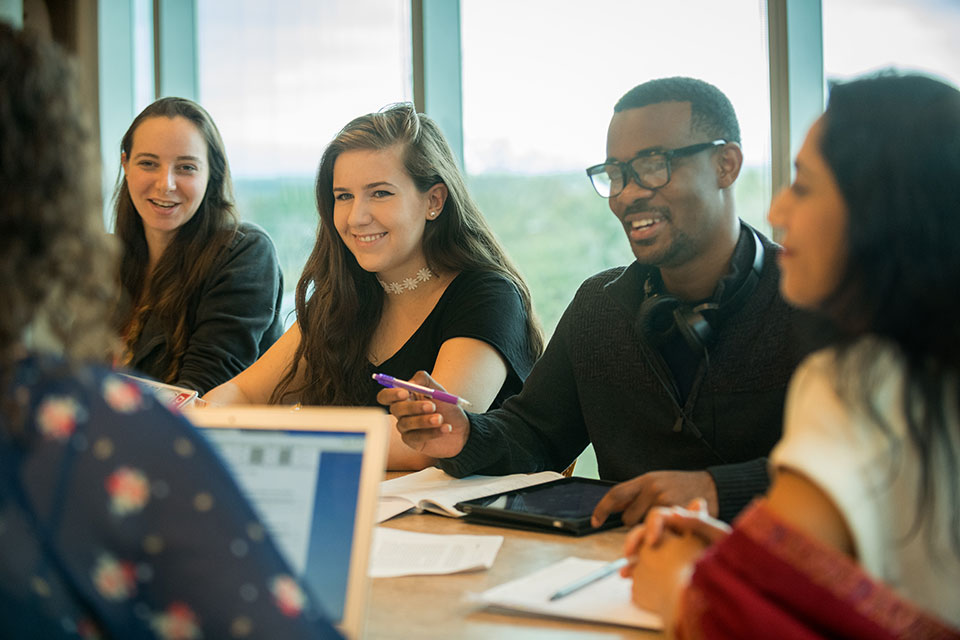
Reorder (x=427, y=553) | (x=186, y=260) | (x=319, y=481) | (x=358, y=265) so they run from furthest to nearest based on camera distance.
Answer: (x=186, y=260)
(x=358, y=265)
(x=427, y=553)
(x=319, y=481)

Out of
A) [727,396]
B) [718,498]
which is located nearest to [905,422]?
[718,498]

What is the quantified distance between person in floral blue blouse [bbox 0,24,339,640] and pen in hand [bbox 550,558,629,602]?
1.50ft

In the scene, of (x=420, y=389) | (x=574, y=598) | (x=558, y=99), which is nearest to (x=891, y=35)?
(x=558, y=99)

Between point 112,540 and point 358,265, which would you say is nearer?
point 112,540

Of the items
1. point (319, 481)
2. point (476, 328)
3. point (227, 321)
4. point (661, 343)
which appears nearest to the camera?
point (319, 481)

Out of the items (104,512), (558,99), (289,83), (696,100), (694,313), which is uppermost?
(289,83)

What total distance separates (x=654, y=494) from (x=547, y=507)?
182 mm

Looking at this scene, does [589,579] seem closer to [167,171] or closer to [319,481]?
[319,481]

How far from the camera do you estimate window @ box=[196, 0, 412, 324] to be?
12.1 ft

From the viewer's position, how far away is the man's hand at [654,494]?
131 cm

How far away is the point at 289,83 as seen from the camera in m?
3.93

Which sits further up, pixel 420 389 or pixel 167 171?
pixel 167 171

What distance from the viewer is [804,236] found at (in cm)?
82

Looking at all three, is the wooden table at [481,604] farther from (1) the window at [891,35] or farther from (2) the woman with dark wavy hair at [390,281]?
(1) the window at [891,35]
